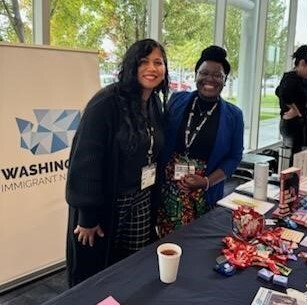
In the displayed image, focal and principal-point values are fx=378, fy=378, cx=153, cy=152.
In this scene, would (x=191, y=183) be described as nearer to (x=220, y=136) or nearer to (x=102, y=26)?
(x=220, y=136)

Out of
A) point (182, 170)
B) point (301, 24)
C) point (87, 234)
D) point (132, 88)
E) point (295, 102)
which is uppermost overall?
point (301, 24)

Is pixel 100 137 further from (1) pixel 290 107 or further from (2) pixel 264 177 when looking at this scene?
(1) pixel 290 107

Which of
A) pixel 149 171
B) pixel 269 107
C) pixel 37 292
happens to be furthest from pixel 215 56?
pixel 269 107

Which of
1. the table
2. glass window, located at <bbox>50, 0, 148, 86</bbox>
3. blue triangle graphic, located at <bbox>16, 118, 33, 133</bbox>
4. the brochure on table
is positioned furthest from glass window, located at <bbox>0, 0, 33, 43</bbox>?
the brochure on table

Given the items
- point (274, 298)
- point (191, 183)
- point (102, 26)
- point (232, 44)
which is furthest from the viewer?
point (232, 44)

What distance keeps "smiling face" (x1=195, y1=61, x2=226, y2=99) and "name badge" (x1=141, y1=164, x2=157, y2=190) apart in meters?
0.47

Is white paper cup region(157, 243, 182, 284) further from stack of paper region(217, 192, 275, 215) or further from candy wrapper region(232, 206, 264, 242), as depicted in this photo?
stack of paper region(217, 192, 275, 215)

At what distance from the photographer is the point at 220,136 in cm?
187

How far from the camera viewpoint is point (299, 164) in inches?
91.3

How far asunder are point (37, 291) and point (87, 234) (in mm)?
1060

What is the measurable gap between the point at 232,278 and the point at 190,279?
134 mm

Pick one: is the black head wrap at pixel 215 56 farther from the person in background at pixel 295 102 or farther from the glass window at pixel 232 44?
the glass window at pixel 232 44

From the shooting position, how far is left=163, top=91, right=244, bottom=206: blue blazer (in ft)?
6.14

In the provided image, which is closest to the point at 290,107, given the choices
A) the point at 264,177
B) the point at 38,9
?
the point at 264,177
